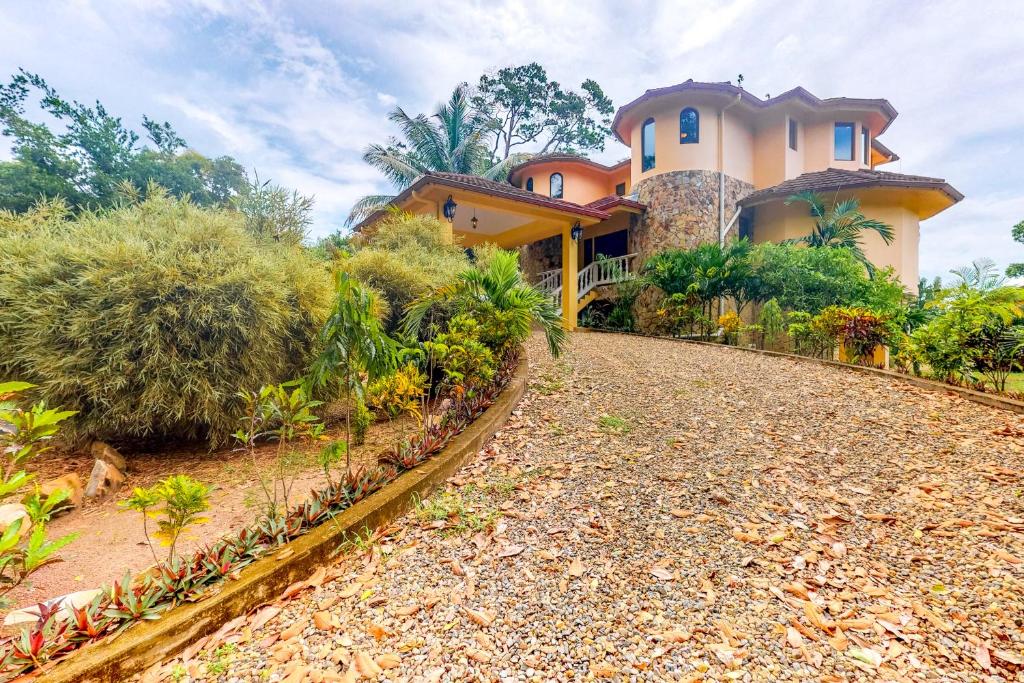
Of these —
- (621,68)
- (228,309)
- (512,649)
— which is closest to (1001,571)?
(512,649)

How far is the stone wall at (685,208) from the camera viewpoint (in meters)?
12.6

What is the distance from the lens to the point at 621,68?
1792 cm

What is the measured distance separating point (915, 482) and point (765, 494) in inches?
43.2

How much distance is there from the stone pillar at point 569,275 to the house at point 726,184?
3cm

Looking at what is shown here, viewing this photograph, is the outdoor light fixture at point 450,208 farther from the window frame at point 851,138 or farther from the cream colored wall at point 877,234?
the window frame at point 851,138

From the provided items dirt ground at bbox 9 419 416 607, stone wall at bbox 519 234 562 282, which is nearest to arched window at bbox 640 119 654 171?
stone wall at bbox 519 234 562 282


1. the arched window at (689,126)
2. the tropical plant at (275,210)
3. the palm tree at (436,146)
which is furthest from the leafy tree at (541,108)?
the tropical plant at (275,210)

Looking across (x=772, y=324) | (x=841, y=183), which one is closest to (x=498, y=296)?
(x=772, y=324)

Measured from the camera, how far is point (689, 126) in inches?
503

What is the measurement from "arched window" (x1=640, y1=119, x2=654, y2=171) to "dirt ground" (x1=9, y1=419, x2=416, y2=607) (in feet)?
40.8

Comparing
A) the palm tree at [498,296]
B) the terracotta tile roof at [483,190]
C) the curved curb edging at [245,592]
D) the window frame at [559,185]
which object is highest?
the window frame at [559,185]

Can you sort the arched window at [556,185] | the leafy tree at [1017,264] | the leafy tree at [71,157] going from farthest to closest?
the leafy tree at [1017,264]
the arched window at [556,185]
the leafy tree at [71,157]

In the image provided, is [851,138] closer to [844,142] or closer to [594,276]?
[844,142]

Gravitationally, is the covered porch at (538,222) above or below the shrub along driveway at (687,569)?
above
